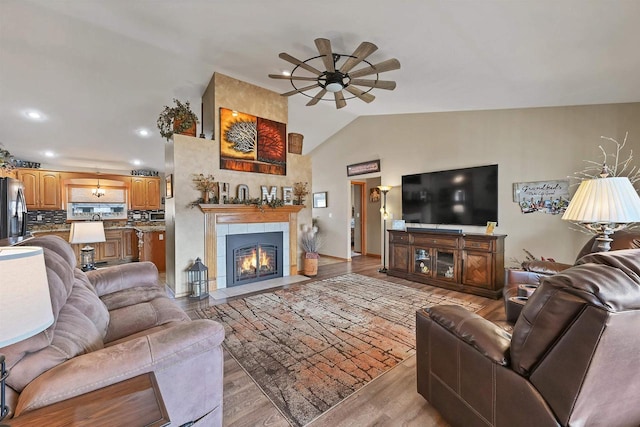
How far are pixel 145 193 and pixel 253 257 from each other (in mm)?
4449

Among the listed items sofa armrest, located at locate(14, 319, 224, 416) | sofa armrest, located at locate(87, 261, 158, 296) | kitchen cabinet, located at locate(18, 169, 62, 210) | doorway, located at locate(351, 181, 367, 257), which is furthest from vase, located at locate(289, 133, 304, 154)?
kitchen cabinet, located at locate(18, 169, 62, 210)

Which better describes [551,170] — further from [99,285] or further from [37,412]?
[99,285]

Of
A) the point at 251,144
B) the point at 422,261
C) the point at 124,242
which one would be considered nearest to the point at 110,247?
the point at 124,242

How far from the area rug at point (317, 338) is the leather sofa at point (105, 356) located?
2.10ft

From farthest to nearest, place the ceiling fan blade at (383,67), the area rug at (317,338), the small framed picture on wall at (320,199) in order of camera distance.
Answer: the small framed picture on wall at (320,199), the ceiling fan blade at (383,67), the area rug at (317,338)

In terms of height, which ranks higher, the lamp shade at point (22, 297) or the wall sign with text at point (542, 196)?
the wall sign with text at point (542, 196)

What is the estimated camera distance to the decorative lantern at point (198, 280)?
3.80 m

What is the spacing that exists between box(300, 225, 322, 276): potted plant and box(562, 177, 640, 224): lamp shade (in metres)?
3.78

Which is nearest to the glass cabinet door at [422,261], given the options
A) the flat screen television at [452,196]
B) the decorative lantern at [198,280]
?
the flat screen television at [452,196]

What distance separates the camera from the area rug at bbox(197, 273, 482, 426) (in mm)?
1829

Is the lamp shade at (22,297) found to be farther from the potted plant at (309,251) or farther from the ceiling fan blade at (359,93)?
the potted plant at (309,251)

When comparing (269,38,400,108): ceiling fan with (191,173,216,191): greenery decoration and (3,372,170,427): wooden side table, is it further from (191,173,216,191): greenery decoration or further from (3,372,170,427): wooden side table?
(3,372,170,427): wooden side table

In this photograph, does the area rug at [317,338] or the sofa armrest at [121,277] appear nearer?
the area rug at [317,338]

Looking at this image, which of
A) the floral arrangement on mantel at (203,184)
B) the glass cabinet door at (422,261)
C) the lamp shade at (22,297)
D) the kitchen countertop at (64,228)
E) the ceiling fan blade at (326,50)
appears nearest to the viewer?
the lamp shade at (22,297)
